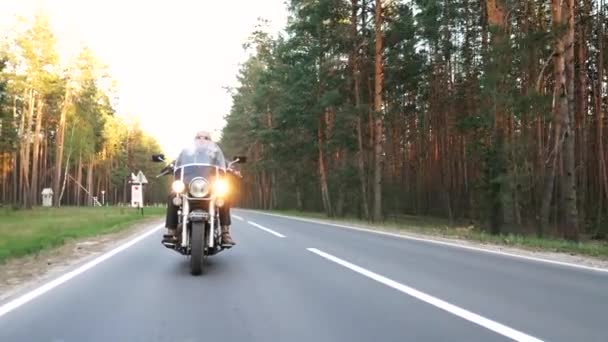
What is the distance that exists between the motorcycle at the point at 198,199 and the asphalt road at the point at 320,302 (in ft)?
1.59

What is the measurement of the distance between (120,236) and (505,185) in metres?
13.1

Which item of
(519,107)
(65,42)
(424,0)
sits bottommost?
(519,107)

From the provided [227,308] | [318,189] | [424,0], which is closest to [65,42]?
[318,189]

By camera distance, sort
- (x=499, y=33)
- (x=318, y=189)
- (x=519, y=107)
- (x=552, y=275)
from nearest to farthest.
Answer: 1. (x=552, y=275)
2. (x=519, y=107)
3. (x=499, y=33)
4. (x=318, y=189)

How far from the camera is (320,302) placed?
6848 millimetres

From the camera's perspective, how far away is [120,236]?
1869 cm

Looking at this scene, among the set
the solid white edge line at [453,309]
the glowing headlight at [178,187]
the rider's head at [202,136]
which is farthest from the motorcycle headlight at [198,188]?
the solid white edge line at [453,309]

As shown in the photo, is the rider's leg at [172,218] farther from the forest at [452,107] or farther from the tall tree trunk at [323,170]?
the tall tree trunk at [323,170]

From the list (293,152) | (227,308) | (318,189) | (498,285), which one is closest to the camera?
(227,308)

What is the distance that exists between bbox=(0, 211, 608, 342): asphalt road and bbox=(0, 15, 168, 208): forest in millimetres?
31746

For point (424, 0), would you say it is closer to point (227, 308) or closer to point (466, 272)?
point (466, 272)

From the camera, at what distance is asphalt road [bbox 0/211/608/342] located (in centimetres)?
540

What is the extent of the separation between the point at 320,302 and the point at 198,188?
331 centimetres

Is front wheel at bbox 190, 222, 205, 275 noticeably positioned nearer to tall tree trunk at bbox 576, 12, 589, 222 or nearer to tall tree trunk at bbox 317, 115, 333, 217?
tall tree trunk at bbox 576, 12, 589, 222
